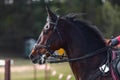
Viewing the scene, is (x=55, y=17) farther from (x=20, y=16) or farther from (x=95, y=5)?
(x=20, y=16)

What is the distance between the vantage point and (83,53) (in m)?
8.12

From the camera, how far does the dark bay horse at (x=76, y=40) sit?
8.04m

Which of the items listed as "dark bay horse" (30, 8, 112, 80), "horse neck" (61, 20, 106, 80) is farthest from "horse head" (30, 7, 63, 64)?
"horse neck" (61, 20, 106, 80)

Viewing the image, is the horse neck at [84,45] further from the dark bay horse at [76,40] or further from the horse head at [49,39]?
the horse head at [49,39]

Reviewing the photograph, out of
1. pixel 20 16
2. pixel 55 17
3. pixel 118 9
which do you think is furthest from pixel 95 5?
pixel 55 17

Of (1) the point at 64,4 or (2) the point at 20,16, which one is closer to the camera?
(1) the point at 64,4

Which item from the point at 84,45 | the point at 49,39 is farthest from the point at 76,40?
the point at 49,39

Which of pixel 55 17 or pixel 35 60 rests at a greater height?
pixel 55 17

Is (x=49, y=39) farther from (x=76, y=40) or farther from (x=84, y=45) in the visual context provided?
(x=84, y=45)

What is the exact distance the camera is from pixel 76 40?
808 centimetres

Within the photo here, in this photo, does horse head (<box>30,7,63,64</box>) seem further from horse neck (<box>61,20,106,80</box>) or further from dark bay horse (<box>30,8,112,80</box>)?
horse neck (<box>61,20,106,80</box>)

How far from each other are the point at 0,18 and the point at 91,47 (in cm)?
4049

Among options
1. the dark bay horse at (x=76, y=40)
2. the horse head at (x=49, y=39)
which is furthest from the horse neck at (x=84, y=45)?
the horse head at (x=49, y=39)

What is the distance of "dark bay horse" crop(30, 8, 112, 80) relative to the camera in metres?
8.04
